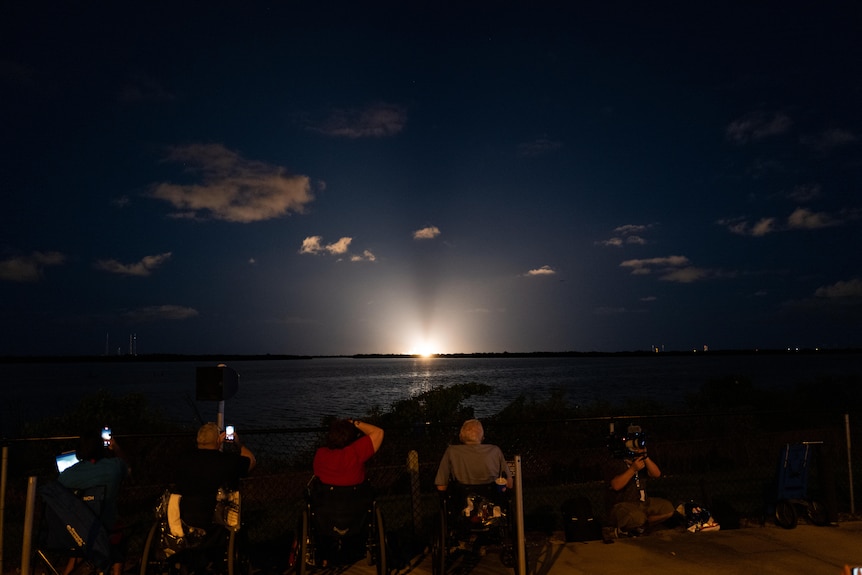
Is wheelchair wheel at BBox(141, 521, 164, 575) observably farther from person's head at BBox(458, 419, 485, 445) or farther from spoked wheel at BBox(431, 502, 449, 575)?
person's head at BBox(458, 419, 485, 445)

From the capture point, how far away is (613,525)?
641cm

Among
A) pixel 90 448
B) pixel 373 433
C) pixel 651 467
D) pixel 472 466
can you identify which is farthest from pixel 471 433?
pixel 90 448

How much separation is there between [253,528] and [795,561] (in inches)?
225

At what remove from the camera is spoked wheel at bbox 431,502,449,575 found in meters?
5.06

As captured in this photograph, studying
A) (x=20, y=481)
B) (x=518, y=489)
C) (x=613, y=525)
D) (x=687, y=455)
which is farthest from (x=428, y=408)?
(x=518, y=489)

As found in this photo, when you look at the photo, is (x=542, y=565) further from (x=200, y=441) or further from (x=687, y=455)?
(x=687, y=455)

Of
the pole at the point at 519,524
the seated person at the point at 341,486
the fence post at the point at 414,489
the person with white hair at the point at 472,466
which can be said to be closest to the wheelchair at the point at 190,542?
the seated person at the point at 341,486

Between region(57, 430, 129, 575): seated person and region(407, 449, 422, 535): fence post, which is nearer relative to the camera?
region(57, 430, 129, 575): seated person

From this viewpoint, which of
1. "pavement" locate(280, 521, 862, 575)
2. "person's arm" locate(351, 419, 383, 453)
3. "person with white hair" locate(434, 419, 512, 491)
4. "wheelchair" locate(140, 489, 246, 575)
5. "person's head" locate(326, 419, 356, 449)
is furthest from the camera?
"pavement" locate(280, 521, 862, 575)

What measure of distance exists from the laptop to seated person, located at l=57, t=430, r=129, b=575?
0.17 meters

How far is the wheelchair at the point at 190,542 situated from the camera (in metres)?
4.43

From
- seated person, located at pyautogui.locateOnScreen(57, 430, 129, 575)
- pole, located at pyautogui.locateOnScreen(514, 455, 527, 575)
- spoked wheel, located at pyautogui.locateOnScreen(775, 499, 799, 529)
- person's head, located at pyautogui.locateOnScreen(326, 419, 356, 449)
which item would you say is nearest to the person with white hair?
pole, located at pyautogui.locateOnScreen(514, 455, 527, 575)

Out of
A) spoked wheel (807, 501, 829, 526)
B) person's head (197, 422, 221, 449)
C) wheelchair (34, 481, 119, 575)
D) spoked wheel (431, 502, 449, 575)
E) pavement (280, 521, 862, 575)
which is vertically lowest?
pavement (280, 521, 862, 575)

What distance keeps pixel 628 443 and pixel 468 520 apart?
1.87 m
